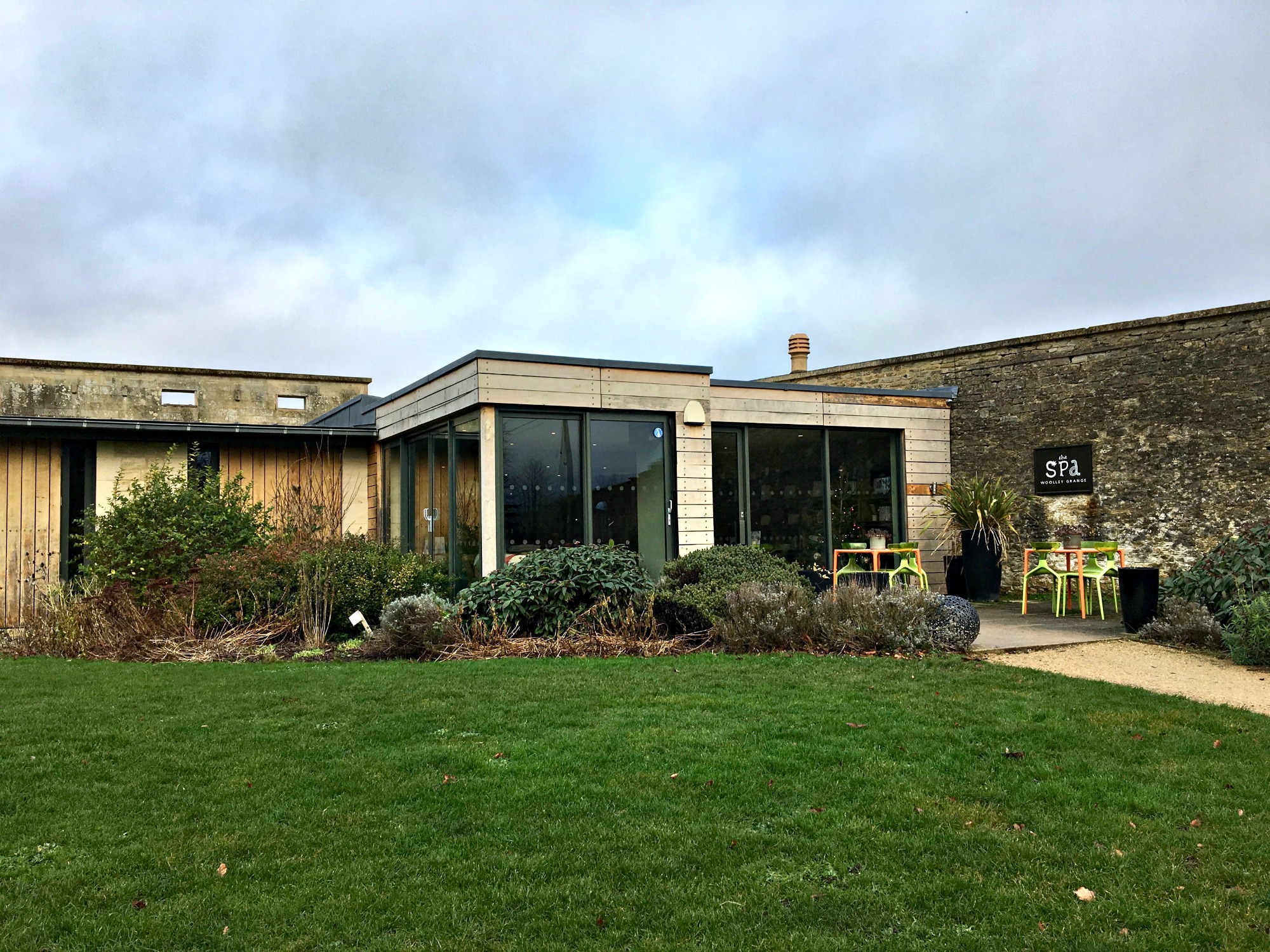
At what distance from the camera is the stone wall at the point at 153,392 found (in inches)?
790

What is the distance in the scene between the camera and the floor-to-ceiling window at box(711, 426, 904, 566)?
429 inches

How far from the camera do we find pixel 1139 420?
10781 millimetres

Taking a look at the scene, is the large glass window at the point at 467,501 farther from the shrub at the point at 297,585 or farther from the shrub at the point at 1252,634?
the shrub at the point at 1252,634

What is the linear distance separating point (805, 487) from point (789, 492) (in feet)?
0.92

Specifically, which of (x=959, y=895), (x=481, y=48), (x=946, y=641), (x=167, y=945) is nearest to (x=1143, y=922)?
(x=959, y=895)

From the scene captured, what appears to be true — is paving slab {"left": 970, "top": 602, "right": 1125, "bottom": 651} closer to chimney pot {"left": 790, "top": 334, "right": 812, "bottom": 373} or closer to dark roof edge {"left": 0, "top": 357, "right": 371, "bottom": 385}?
chimney pot {"left": 790, "top": 334, "right": 812, "bottom": 373}

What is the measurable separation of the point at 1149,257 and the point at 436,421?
32.5 ft

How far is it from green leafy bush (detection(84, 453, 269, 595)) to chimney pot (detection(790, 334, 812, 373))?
9677 millimetres

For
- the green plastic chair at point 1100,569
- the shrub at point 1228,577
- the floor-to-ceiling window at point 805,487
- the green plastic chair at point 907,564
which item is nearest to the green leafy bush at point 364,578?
the floor-to-ceiling window at point 805,487

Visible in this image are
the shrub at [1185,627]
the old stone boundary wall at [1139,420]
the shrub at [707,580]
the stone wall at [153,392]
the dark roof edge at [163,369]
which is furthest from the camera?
the stone wall at [153,392]

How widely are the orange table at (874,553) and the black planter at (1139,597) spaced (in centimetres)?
258

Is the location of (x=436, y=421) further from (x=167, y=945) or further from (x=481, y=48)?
(x=167, y=945)

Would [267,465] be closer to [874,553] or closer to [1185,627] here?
[874,553]

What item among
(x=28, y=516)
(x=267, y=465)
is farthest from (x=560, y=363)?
(x=28, y=516)
